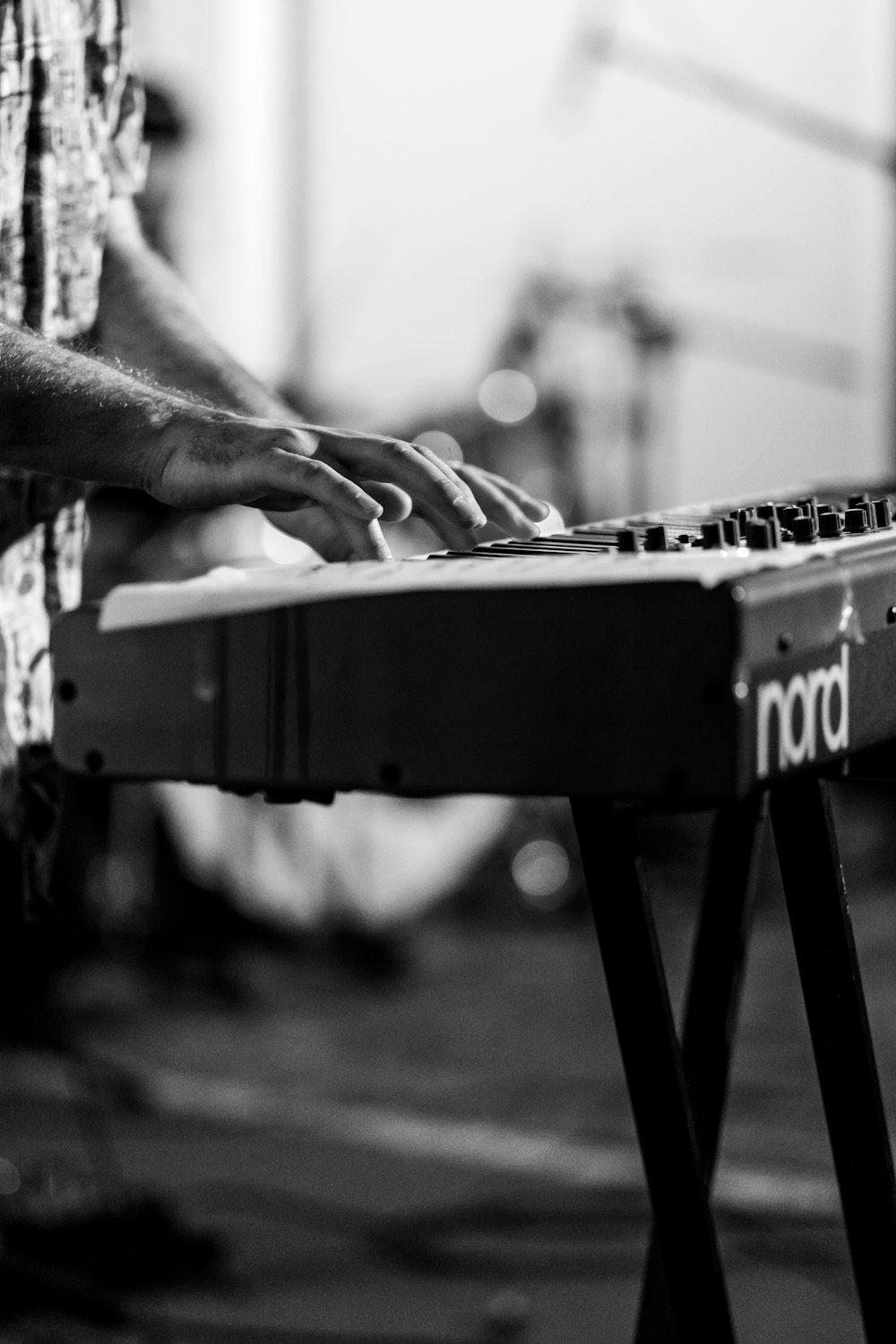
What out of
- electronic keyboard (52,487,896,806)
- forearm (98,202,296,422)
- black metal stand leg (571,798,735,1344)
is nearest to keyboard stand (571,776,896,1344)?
black metal stand leg (571,798,735,1344)

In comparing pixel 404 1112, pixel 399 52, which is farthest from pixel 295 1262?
pixel 399 52

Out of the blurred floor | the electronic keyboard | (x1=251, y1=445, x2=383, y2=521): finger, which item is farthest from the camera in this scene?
the blurred floor

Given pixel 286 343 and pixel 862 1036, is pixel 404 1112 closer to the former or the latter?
pixel 862 1036

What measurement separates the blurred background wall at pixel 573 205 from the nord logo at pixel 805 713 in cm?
347

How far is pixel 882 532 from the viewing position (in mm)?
1069

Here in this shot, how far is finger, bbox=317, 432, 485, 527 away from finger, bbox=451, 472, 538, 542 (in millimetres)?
157

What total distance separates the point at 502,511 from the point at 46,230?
450mm

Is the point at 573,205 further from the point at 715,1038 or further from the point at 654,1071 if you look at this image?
the point at 654,1071

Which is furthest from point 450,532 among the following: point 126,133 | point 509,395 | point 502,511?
point 509,395

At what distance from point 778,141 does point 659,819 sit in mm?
2185

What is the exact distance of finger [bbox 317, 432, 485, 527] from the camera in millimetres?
1008

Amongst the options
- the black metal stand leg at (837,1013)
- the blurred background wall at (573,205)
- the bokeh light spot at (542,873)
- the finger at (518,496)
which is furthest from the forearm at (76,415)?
the blurred background wall at (573,205)

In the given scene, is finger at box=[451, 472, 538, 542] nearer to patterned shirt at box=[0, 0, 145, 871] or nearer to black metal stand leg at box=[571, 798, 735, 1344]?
black metal stand leg at box=[571, 798, 735, 1344]

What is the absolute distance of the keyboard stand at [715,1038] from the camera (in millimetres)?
987
